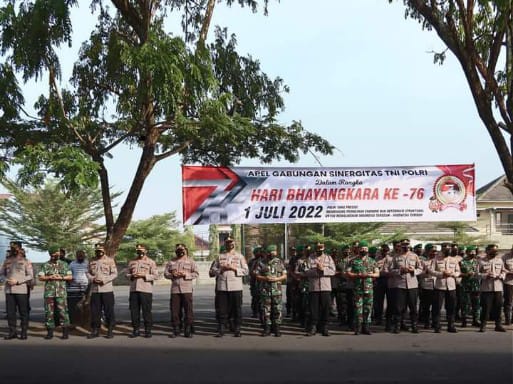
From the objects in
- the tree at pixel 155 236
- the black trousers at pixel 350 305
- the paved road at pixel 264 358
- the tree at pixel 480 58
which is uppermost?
the tree at pixel 480 58

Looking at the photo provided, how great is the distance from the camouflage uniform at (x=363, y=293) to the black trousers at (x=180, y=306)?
9.83 feet

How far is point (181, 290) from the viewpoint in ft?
36.9

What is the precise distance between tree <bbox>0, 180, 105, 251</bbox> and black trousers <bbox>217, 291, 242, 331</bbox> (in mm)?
24308

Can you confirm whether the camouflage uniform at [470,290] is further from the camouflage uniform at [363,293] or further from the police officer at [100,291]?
the police officer at [100,291]

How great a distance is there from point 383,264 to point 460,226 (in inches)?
1051

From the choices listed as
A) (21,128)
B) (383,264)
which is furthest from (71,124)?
(383,264)

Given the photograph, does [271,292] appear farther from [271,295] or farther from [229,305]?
[229,305]

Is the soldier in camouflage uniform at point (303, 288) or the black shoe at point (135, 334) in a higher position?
the soldier in camouflage uniform at point (303, 288)

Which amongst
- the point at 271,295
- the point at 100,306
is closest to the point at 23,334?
the point at 100,306

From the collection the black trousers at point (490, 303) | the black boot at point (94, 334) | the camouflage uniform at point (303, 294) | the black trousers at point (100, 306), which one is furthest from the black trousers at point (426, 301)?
the black boot at point (94, 334)

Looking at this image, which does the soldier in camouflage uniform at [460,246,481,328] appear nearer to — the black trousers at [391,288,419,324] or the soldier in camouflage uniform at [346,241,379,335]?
the black trousers at [391,288,419,324]

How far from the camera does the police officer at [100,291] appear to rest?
11016 millimetres

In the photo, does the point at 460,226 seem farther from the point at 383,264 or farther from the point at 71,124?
the point at 71,124

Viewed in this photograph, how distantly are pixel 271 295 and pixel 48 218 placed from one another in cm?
2625
